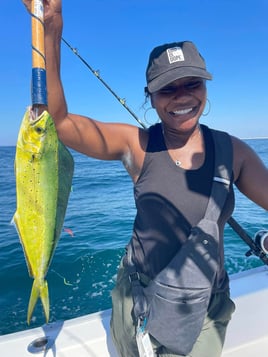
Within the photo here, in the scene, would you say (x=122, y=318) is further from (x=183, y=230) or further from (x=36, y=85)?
(x=36, y=85)

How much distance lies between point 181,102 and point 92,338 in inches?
70.6

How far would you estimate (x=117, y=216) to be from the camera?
9781mm

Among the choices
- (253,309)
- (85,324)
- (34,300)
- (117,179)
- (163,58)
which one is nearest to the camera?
(34,300)

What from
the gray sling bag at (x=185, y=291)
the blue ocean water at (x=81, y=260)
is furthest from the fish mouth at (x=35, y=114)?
the blue ocean water at (x=81, y=260)

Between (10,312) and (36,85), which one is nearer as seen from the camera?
(36,85)

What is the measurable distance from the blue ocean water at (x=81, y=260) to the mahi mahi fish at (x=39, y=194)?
806mm

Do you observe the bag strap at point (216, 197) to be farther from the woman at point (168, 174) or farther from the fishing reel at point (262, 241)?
the fishing reel at point (262, 241)

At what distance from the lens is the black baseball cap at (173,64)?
1723 millimetres

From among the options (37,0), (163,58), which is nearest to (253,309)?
(163,58)

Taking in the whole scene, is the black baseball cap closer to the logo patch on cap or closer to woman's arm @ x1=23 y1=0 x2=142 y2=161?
the logo patch on cap

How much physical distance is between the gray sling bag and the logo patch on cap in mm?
795

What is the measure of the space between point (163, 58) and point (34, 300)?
1.48 meters

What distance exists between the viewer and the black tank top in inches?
68.6

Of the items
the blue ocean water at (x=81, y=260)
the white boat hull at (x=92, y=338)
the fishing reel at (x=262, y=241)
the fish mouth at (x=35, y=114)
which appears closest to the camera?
the fish mouth at (x=35, y=114)
